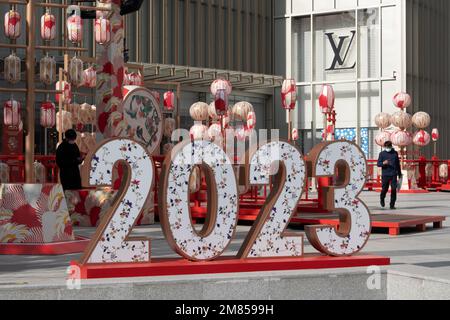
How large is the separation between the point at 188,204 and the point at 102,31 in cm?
819

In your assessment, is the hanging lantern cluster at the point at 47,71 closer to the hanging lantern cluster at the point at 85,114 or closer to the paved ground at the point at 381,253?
the paved ground at the point at 381,253

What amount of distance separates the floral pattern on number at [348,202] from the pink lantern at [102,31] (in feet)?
25.0

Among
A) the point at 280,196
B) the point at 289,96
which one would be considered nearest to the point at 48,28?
the point at 289,96

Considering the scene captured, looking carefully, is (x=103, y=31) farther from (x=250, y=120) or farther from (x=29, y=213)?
(x=250, y=120)

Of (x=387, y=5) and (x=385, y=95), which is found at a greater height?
(x=387, y=5)

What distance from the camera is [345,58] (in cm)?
4350

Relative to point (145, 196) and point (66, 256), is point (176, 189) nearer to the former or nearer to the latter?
point (145, 196)

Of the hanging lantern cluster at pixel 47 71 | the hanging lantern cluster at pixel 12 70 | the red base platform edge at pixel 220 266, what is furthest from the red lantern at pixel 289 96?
the red base platform edge at pixel 220 266

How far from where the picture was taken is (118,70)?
1658 cm

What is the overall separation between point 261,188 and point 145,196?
14.8 m

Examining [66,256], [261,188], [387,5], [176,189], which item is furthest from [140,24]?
[176,189]

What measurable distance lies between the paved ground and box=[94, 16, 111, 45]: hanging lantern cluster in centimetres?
333

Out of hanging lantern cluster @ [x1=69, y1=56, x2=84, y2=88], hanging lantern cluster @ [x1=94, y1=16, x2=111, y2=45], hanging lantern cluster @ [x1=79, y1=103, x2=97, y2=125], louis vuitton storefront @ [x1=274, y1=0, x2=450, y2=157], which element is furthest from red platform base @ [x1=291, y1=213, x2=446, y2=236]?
louis vuitton storefront @ [x1=274, y1=0, x2=450, y2=157]

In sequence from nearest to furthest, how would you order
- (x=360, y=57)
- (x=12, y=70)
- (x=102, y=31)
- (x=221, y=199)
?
1. (x=221, y=199)
2. (x=12, y=70)
3. (x=102, y=31)
4. (x=360, y=57)
